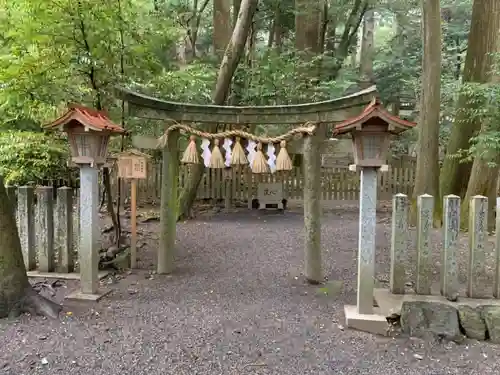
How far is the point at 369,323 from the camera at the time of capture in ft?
13.4

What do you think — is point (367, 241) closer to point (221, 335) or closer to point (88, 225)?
point (221, 335)

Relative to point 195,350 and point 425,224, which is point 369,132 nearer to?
point 425,224

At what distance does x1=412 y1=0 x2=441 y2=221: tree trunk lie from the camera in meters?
8.46

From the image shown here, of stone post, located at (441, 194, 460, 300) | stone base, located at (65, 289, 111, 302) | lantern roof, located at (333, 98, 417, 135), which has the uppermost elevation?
lantern roof, located at (333, 98, 417, 135)

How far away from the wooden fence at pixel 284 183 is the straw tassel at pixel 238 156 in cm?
652

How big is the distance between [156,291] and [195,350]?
1.68 meters

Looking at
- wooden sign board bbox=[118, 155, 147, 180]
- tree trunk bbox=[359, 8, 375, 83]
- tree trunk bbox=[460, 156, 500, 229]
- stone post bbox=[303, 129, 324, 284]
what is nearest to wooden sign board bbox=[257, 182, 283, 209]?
tree trunk bbox=[460, 156, 500, 229]

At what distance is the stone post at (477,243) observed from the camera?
423 centimetres

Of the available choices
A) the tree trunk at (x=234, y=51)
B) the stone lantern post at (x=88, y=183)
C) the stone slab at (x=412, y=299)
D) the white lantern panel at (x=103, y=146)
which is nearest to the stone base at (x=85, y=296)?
the stone lantern post at (x=88, y=183)

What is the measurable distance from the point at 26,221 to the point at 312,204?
3675mm

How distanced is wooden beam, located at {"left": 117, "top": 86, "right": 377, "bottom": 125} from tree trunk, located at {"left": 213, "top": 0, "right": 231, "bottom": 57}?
7.15m

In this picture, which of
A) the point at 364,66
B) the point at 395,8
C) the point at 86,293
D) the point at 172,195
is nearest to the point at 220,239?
the point at 172,195

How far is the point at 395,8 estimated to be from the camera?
53.7 ft

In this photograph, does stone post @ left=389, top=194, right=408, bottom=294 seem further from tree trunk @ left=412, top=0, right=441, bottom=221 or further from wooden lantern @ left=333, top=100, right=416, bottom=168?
tree trunk @ left=412, top=0, right=441, bottom=221
